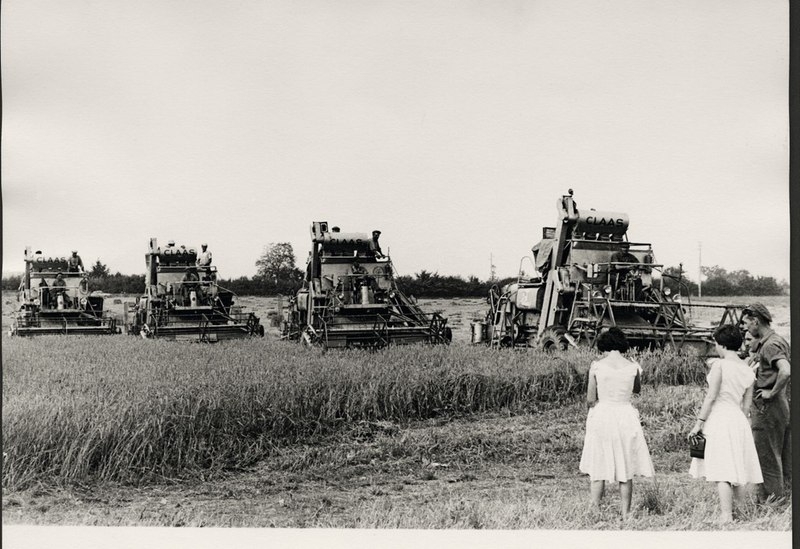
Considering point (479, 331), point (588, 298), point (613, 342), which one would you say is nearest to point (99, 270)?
point (479, 331)

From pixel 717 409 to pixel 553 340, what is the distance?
3.79 meters

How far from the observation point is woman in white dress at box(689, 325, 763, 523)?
4680 millimetres

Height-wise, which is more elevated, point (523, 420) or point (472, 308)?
point (472, 308)

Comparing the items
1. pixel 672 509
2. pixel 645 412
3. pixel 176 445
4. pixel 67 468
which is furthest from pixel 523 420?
pixel 67 468

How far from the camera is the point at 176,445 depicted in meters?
5.75

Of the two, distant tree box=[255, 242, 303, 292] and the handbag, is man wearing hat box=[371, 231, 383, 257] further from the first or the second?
the handbag

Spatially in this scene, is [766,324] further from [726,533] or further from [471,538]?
[471,538]

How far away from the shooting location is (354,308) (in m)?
8.07

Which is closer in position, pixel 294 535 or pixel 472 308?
pixel 294 535

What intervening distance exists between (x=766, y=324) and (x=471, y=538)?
2944 mm

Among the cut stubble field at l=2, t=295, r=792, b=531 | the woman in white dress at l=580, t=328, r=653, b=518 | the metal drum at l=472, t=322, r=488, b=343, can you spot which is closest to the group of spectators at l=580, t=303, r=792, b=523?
the woman in white dress at l=580, t=328, r=653, b=518

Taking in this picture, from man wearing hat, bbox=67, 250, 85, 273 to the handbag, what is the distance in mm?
6073

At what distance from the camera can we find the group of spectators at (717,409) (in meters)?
4.71

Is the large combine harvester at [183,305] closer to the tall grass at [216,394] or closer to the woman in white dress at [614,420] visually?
the tall grass at [216,394]
